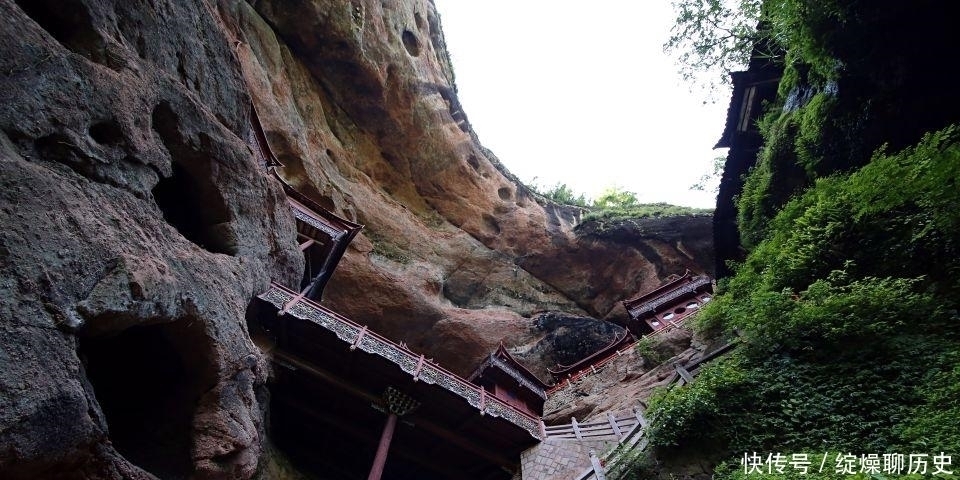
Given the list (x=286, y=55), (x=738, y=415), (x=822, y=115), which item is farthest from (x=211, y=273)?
(x=286, y=55)

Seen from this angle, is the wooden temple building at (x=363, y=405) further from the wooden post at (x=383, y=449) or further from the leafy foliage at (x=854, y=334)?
the leafy foliage at (x=854, y=334)

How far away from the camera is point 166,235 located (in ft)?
27.6

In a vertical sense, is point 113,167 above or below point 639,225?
below

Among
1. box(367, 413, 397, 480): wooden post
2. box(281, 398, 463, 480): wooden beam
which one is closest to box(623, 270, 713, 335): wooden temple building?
box(281, 398, 463, 480): wooden beam

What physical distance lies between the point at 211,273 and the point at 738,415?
909cm

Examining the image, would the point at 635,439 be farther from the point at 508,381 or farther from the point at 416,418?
the point at 508,381

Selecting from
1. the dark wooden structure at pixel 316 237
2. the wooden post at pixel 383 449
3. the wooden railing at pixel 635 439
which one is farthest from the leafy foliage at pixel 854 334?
the dark wooden structure at pixel 316 237

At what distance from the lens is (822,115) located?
1030 centimetres

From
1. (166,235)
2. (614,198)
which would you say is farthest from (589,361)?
(614,198)

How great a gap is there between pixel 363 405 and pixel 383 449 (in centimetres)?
166

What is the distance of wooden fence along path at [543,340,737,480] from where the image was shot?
9992 millimetres

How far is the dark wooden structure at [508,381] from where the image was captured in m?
16.5

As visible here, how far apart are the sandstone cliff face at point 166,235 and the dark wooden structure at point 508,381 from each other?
473cm

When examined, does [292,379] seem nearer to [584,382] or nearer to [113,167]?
[113,167]
